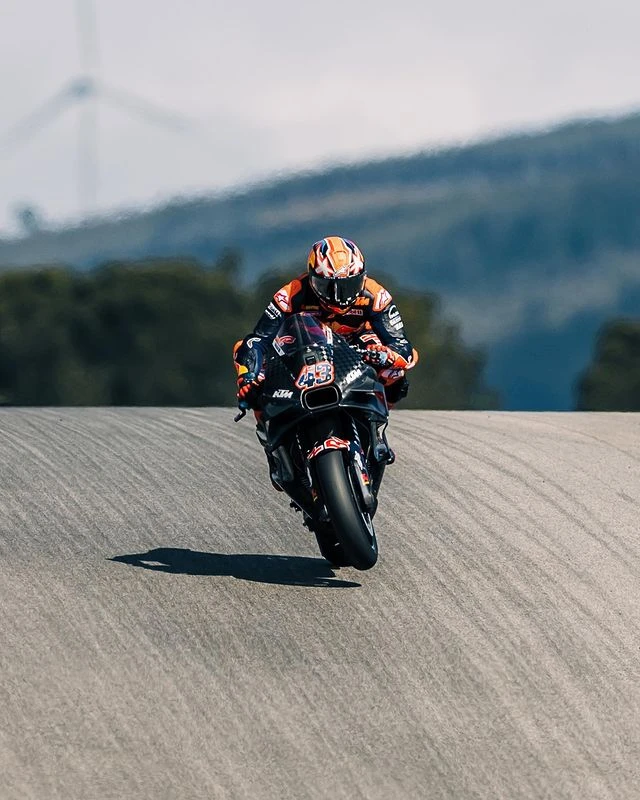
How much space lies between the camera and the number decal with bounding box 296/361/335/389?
26.8 ft

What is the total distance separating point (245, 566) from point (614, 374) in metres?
55.2

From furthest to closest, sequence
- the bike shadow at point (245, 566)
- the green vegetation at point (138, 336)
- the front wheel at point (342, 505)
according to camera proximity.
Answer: the green vegetation at point (138, 336) < the bike shadow at point (245, 566) < the front wheel at point (342, 505)

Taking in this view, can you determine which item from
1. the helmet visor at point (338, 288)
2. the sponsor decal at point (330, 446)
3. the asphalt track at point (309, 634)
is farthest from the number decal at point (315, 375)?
the asphalt track at point (309, 634)

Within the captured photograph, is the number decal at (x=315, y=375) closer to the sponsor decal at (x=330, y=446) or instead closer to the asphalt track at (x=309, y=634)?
the sponsor decal at (x=330, y=446)

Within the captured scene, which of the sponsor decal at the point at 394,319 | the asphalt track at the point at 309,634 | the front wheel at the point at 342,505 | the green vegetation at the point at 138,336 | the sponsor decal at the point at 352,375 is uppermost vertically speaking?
the sponsor decal at the point at 394,319

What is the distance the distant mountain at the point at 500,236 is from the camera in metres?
91.6

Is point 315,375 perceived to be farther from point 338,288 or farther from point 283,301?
point 283,301

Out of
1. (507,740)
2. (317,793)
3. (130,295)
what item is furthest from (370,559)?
(130,295)

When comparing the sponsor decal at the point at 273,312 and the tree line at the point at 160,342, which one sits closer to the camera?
the sponsor decal at the point at 273,312

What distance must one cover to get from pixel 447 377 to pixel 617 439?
6247 cm

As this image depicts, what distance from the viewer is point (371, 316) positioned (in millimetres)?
9070

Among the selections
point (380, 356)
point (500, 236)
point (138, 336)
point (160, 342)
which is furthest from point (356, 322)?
point (500, 236)

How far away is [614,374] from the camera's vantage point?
2468 inches

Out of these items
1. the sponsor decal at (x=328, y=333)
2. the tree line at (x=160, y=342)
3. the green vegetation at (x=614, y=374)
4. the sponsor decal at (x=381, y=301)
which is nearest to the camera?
the sponsor decal at (x=328, y=333)
